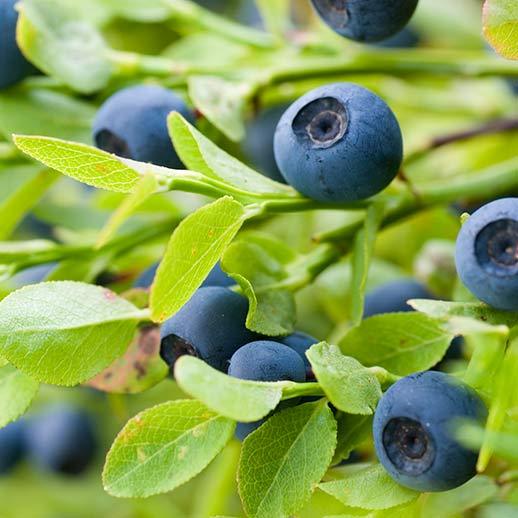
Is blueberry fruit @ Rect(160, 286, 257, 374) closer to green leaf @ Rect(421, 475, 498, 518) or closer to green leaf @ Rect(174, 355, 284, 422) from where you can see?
green leaf @ Rect(174, 355, 284, 422)

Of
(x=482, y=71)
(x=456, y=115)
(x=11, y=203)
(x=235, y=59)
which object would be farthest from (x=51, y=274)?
(x=456, y=115)

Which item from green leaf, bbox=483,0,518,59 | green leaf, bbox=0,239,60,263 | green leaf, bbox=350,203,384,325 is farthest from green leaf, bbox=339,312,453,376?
green leaf, bbox=0,239,60,263

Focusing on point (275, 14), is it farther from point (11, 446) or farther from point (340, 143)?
point (11, 446)

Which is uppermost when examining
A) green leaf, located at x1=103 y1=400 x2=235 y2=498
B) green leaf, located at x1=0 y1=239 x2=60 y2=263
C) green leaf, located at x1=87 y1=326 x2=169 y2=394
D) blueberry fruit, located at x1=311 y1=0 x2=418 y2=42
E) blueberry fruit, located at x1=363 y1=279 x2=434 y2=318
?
blueberry fruit, located at x1=311 y1=0 x2=418 y2=42

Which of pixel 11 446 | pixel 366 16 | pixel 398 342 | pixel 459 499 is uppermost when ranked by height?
pixel 366 16

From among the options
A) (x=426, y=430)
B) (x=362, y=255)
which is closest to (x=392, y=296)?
(x=362, y=255)

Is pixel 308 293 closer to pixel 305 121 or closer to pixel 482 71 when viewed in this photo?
pixel 482 71

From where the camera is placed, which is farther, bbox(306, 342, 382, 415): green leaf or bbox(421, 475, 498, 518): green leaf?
bbox(421, 475, 498, 518): green leaf
